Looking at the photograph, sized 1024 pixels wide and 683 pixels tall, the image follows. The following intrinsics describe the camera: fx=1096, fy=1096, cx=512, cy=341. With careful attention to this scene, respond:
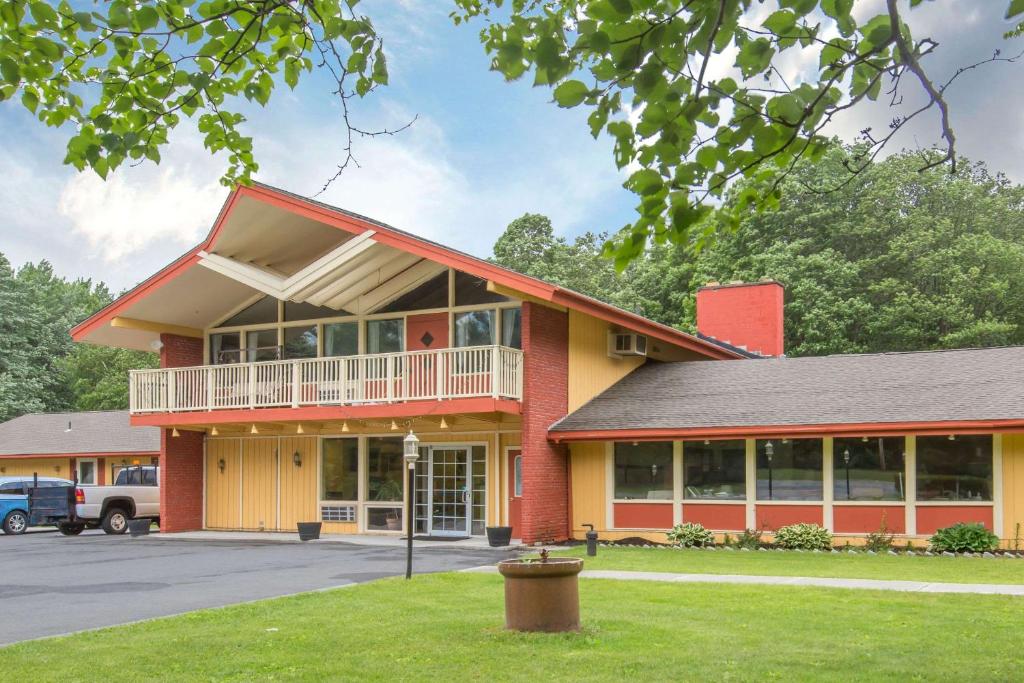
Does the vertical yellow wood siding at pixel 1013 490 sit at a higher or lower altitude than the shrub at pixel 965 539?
higher

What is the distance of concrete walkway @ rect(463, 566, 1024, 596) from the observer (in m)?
12.8

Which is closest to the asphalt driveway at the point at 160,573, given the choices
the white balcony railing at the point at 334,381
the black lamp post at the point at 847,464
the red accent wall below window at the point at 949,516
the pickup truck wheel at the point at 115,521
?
the white balcony railing at the point at 334,381

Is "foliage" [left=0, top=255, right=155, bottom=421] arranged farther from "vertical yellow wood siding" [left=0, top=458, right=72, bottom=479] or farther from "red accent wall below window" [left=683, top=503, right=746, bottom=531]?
"red accent wall below window" [left=683, top=503, right=746, bottom=531]

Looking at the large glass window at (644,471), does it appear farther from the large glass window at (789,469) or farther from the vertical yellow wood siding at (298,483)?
the vertical yellow wood siding at (298,483)

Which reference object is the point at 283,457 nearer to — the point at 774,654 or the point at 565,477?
the point at 565,477

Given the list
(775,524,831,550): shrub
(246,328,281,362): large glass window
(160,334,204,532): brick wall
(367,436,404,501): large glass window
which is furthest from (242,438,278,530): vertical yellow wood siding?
(775,524,831,550): shrub

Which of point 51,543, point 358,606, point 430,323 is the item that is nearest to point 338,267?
point 430,323

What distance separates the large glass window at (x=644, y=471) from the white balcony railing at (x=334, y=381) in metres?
2.60

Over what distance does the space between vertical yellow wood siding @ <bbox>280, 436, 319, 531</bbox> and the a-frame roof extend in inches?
144

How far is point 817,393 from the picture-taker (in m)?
21.3

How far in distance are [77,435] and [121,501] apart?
34.0 feet

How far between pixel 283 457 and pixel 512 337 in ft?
22.5

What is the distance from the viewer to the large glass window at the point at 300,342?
2481 cm

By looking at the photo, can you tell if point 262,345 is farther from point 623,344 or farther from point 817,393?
point 817,393
